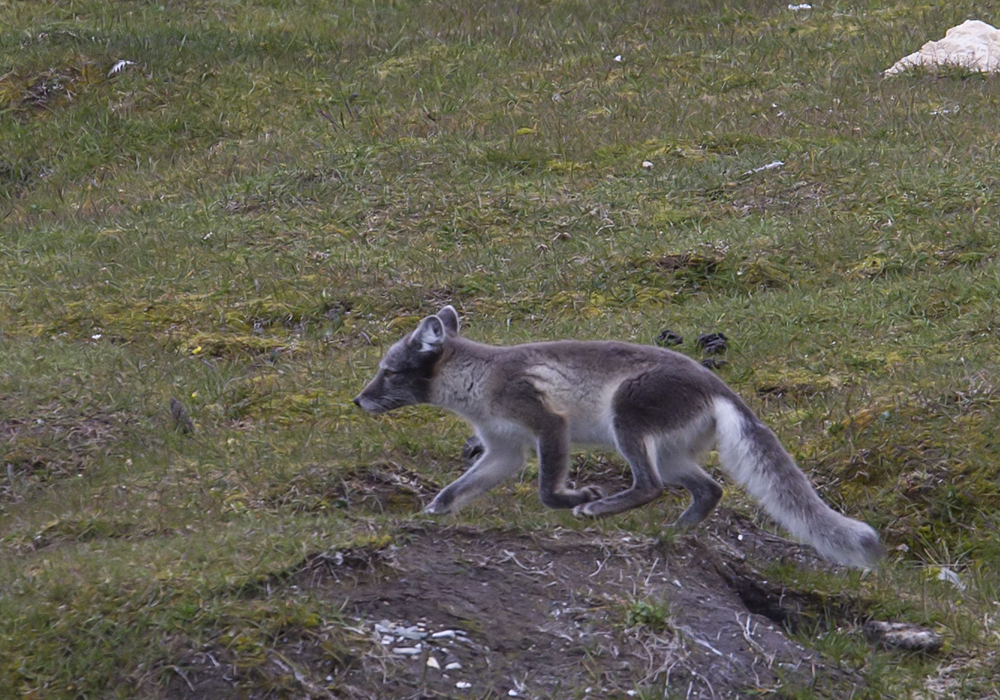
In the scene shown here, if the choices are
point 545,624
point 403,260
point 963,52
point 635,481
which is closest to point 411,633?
point 545,624

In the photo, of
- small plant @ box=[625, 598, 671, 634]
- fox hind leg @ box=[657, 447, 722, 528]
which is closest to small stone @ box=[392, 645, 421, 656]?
small plant @ box=[625, 598, 671, 634]

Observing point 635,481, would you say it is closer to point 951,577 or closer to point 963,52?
point 951,577

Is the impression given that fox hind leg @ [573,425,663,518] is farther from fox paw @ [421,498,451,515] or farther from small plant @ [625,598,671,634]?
small plant @ [625,598,671,634]

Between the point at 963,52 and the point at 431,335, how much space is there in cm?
1027

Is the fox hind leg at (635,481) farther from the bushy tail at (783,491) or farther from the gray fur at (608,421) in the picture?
the bushy tail at (783,491)

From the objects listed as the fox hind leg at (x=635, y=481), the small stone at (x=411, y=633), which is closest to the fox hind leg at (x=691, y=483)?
the fox hind leg at (x=635, y=481)

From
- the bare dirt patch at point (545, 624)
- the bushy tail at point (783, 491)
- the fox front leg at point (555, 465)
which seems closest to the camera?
the bare dirt patch at point (545, 624)

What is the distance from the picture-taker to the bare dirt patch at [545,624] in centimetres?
482

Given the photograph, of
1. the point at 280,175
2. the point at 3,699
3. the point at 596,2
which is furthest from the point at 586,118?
the point at 3,699

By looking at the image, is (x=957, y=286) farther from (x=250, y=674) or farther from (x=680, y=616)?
(x=250, y=674)

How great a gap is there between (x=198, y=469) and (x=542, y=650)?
3020mm

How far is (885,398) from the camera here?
7.70m

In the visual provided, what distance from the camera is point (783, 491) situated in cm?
587

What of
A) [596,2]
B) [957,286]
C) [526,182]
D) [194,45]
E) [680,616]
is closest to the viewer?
[680,616]
